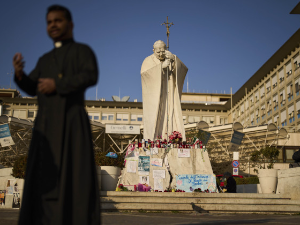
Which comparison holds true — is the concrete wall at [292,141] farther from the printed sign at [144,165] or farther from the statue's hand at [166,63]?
the printed sign at [144,165]

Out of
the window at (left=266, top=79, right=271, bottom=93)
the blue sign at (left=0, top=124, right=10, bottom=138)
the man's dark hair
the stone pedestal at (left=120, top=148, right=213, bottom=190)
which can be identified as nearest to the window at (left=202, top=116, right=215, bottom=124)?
the window at (left=266, top=79, right=271, bottom=93)

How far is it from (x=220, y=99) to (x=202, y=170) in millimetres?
69186

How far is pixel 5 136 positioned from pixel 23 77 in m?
32.1

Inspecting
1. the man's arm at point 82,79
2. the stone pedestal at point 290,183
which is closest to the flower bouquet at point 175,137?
the stone pedestal at point 290,183

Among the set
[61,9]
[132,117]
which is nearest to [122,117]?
[132,117]

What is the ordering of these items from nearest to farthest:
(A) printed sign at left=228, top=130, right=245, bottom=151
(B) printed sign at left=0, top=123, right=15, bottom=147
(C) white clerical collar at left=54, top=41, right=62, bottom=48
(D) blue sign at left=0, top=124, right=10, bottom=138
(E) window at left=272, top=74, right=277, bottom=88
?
1. (C) white clerical collar at left=54, top=41, right=62, bottom=48
2. (B) printed sign at left=0, top=123, right=15, bottom=147
3. (D) blue sign at left=0, top=124, right=10, bottom=138
4. (A) printed sign at left=228, top=130, right=245, bottom=151
5. (E) window at left=272, top=74, right=277, bottom=88

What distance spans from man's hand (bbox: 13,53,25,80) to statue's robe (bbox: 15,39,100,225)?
0.90 feet

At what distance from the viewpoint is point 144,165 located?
53.3ft

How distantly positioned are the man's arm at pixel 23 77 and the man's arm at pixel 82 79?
0.38 m

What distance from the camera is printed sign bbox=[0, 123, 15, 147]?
33000mm

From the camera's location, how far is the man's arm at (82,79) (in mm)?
3279

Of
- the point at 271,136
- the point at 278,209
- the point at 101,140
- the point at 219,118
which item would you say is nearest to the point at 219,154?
the point at 271,136

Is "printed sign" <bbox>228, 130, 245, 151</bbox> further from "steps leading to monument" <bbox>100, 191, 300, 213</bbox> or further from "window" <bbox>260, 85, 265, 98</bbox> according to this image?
"steps leading to monument" <bbox>100, 191, 300, 213</bbox>

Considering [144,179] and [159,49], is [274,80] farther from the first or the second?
[144,179]
